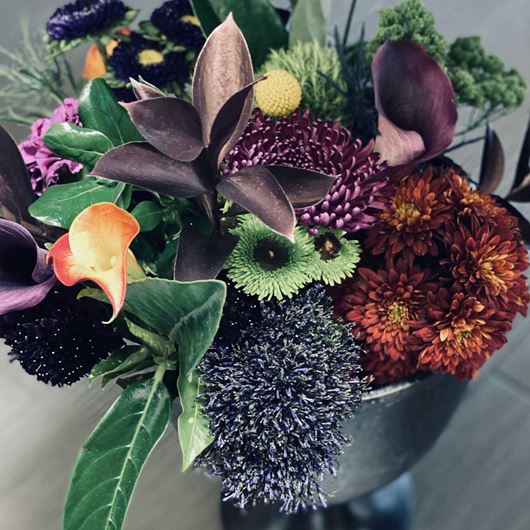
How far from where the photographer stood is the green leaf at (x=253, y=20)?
384 millimetres

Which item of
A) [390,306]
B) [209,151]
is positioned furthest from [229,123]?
[390,306]

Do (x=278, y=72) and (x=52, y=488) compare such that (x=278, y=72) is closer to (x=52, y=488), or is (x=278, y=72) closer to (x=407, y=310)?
(x=407, y=310)

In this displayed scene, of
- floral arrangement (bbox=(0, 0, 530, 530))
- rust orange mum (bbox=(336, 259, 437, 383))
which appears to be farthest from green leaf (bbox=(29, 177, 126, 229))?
rust orange mum (bbox=(336, 259, 437, 383))

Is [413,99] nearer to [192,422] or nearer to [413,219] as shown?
[413,219]

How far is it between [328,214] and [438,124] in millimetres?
72

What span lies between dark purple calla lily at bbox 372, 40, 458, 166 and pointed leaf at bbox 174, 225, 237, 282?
3.4 inches

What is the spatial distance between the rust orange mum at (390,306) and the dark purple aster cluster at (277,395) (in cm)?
2

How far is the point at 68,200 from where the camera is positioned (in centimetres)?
29

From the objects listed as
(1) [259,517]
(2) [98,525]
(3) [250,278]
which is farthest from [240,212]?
(1) [259,517]

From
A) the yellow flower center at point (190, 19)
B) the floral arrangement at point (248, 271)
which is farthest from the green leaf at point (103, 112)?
the yellow flower center at point (190, 19)

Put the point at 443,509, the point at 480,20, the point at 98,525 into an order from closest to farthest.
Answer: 1. the point at 98,525
2. the point at 443,509
3. the point at 480,20

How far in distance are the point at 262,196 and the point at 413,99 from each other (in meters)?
0.12

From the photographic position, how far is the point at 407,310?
1.06 feet

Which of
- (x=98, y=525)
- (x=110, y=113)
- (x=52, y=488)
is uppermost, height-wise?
(x=110, y=113)
